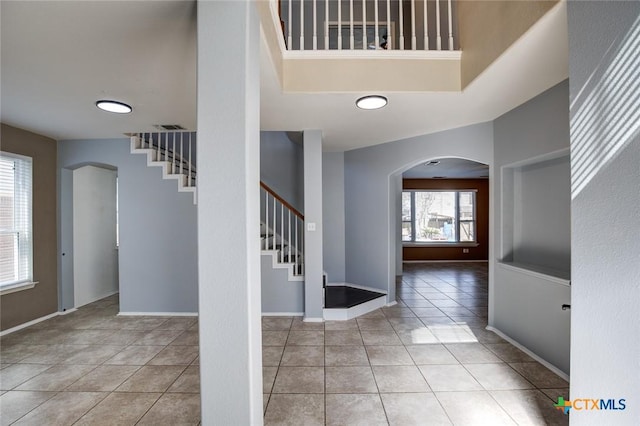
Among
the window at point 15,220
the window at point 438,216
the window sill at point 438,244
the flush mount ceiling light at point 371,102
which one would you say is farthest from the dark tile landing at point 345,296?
the window at point 438,216

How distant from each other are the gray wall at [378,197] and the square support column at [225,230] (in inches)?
125

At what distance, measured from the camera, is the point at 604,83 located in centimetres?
142

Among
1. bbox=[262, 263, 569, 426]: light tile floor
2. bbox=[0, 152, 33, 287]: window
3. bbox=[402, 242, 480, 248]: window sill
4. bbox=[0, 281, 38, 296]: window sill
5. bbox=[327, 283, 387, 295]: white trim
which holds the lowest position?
bbox=[262, 263, 569, 426]: light tile floor

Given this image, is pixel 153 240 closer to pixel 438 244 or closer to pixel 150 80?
pixel 150 80

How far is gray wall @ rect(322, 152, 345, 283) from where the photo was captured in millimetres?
4965

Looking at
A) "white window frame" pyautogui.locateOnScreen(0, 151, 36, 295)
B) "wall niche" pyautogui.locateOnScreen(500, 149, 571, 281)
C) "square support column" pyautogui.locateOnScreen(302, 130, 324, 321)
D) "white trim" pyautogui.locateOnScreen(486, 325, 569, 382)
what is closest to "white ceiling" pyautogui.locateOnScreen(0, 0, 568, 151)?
"square support column" pyautogui.locateOnScreen(302, 130, 324, 321)

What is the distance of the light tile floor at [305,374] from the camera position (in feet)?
6.54

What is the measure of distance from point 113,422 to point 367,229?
371 cm

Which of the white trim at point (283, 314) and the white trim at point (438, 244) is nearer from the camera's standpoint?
the white trim at point (283, 314)

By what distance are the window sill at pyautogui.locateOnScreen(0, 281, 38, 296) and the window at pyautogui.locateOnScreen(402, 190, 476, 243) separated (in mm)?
8012

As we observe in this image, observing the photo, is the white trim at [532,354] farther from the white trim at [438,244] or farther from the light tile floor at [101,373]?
the white trim at [438,244]

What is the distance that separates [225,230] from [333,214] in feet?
12.4

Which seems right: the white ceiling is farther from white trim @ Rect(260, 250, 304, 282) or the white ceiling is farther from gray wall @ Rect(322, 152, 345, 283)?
white trim @ Rect(260, 250, 304, 282)

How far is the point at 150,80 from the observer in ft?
7.73
